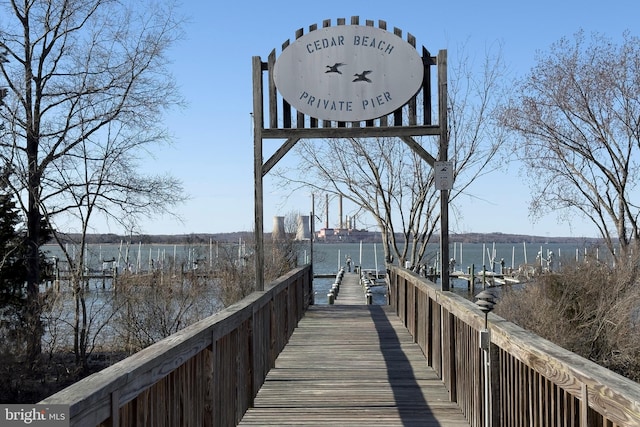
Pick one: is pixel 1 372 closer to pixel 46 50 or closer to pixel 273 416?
pixel 46 50

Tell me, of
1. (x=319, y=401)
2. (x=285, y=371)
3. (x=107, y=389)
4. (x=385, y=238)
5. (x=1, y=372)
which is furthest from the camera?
(x=385, y=238)

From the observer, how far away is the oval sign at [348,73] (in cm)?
741

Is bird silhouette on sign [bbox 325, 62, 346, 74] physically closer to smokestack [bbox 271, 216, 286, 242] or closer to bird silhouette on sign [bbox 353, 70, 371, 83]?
bird silhouette on sign [bbox 353, 70, 371, 83]

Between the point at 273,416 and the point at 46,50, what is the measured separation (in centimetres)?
1534

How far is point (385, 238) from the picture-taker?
20.0 m

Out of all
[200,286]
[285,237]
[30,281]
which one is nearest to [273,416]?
[200,286]

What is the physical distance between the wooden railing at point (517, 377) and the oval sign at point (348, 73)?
7.49ft

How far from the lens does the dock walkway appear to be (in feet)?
18.1

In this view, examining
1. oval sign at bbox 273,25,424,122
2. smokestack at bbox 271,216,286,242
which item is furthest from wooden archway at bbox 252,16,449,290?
smokestack at bbox 271,216,286,242
